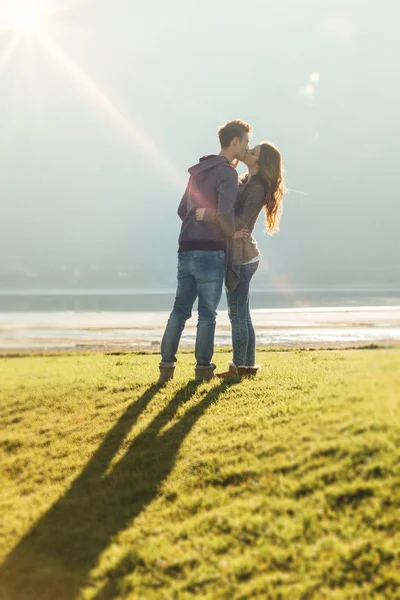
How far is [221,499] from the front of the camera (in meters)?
5.03

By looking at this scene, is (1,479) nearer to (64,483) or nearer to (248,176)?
(64,483)

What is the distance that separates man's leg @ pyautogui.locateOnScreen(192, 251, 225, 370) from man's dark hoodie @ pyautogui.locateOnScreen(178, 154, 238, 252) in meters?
0.17

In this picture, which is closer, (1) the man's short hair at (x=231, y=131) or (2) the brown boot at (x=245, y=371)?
(1) the man's short hair at (x=231, y=131)

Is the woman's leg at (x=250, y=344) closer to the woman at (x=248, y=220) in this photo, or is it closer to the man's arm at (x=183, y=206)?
the woman at (x=248, y=220)

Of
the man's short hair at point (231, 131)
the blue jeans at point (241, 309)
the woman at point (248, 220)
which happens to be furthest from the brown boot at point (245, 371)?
the man's short hair at point (231, 131)

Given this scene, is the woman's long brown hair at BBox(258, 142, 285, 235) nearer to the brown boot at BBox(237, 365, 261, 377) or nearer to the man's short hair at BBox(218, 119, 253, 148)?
the man's short hair at BBox(218, 119, 253, 148)

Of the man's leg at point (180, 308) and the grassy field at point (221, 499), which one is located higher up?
the man's leg at point (180, 308)

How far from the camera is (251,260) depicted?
8672 millimetres

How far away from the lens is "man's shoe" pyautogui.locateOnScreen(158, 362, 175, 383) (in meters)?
9.11

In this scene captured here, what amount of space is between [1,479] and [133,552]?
308 centimetres

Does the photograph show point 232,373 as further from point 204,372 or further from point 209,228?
point 209,228

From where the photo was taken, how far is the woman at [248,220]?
841cm

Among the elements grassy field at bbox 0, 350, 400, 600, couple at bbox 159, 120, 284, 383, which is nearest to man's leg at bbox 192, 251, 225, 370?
couple at bbox 159, 120, 284, 383

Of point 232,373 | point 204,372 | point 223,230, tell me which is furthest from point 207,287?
point 232,373
